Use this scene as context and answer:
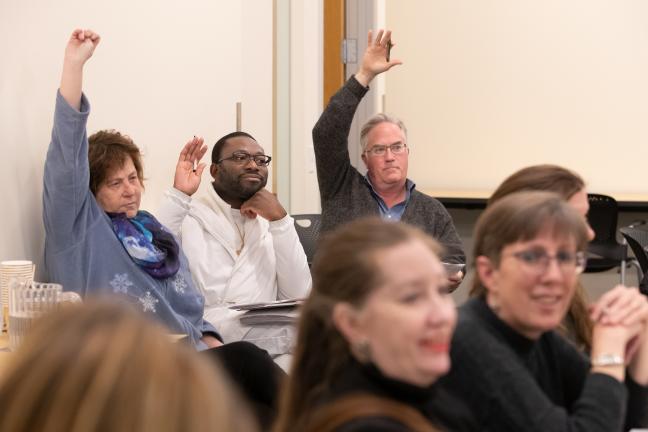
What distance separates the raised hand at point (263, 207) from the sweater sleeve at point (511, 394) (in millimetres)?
2217

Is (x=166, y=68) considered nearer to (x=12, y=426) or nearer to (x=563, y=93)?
(x=12, y=426)

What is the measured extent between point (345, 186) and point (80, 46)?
51.3 inches

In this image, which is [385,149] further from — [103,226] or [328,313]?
[328,313]

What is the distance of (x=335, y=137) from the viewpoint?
387 centimetres

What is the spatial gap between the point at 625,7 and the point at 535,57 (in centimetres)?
79

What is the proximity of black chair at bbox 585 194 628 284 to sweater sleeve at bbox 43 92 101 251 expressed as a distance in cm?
A: 403

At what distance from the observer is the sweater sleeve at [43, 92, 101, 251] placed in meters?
2.99

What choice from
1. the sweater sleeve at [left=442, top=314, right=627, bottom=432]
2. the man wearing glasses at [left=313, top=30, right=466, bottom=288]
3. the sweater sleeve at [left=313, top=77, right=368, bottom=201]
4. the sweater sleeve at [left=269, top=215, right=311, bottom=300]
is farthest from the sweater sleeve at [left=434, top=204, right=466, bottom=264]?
the sweater sleeve at [left=442, top=314, right=627, bottom=432]

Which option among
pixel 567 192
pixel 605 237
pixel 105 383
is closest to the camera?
pixel 105 383

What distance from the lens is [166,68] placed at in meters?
4.18

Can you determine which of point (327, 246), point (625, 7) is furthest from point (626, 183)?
point (327, 246)

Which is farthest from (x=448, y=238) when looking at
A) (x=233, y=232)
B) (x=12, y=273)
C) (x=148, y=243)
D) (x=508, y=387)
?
(x=508, y=387)

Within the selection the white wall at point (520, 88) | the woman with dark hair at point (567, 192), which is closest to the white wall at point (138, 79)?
the woman with dark hair at point (567, 192)

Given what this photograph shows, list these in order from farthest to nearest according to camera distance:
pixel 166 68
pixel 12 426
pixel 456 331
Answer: pixel 166 68, pixel 456 331, pixel 12 426
